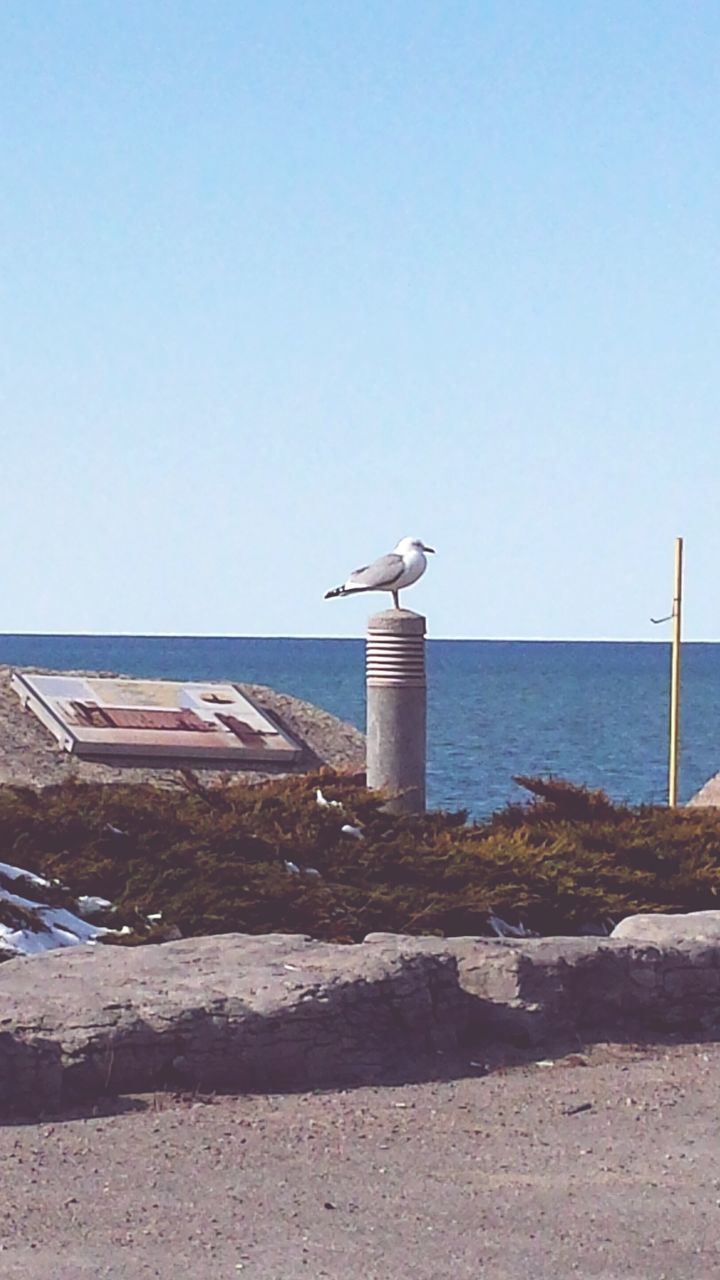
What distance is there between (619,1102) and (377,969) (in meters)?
1.04

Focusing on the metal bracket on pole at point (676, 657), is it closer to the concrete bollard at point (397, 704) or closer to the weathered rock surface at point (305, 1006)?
the concrete bollard at point (397, 704)

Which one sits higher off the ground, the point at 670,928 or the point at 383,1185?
the point at 670,928

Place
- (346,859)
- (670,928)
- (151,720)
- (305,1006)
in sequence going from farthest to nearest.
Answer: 1. (151,720)
2. (346,859)
3. (670,928)
4. (305,1006)

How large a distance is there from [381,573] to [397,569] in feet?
0.40

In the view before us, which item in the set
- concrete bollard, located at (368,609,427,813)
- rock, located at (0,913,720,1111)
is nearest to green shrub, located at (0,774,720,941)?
concrete bollard, located at (368,609,427,813)

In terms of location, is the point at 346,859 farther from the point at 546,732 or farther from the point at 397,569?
the point at 546,732

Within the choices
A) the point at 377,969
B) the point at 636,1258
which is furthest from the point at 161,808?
the point at 636,1258

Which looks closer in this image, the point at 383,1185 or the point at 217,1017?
the point at 383,1185

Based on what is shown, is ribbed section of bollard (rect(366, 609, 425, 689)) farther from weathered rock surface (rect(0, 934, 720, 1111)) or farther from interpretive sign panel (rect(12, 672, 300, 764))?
weathered rock surface (rect(0, 934, 720, 1111))

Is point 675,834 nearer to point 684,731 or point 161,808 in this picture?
point 161,808

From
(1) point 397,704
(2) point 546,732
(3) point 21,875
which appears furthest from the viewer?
(2) point 546,732

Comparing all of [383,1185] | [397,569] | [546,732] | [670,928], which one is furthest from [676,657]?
[546,732]

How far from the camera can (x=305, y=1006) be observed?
641 cm

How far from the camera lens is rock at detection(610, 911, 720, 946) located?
25.4ft
